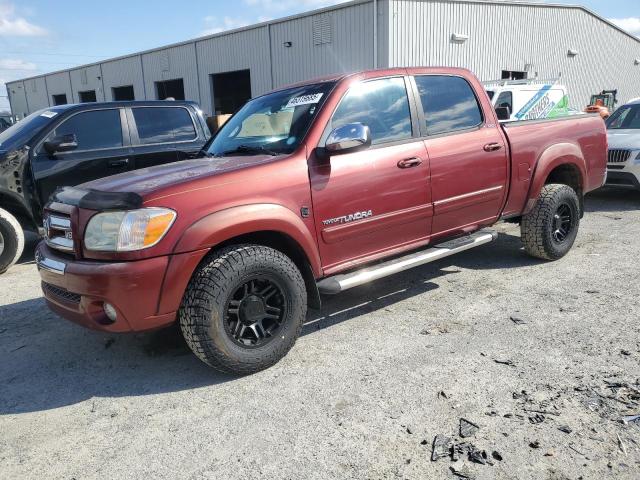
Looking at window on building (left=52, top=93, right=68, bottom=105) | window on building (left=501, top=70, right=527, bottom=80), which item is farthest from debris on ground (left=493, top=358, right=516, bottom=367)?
window on building (left=52, top=93, right=68, bottom=105)

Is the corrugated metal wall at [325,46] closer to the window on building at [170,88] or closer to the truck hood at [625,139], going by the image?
the window on building at [170,88]

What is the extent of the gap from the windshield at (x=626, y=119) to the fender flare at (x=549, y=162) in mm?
5080

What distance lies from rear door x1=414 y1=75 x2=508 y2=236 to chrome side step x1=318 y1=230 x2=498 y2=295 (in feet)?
0.41

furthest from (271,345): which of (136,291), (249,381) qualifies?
(136,291)

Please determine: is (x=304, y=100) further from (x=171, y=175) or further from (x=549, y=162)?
(x=549, y=162)

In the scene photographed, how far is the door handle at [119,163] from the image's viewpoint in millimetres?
6102

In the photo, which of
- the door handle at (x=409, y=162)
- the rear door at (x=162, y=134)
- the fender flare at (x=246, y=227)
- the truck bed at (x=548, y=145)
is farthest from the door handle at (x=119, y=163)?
the truck bed at (x=548, y=145)

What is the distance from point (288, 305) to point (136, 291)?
94 centimetres

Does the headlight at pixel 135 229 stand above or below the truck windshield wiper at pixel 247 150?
below

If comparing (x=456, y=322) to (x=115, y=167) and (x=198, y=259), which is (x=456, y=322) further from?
(x=115, y=167)

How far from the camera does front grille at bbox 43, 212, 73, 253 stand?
10.1 feet

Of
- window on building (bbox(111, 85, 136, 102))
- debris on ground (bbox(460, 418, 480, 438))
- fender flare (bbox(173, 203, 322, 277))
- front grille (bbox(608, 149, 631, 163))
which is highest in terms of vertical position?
window on building (bbox(111, 85, 136, 102))

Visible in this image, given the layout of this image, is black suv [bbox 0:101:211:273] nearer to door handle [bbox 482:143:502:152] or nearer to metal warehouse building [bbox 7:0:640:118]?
door handle [bbox 482:143:502:152]

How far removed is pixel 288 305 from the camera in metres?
3.26
